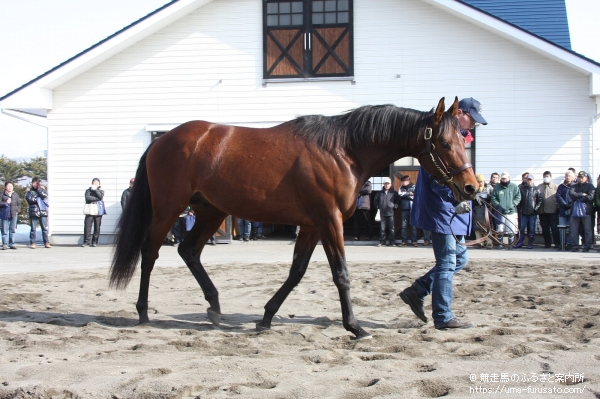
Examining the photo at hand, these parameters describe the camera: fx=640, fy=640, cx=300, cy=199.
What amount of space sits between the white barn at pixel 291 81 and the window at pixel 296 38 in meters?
0.03

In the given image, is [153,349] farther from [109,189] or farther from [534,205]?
[109,189]

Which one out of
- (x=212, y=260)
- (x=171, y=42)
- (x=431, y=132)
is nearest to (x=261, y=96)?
(x=171, y=42)

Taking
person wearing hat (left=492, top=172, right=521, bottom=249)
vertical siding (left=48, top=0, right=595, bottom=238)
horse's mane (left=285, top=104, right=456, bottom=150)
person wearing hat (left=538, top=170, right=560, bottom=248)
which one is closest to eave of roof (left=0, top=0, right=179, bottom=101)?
vertical siding (left=48, top=0, right=595, bottom=238)

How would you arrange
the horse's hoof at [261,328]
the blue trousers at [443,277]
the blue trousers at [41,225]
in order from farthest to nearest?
the blue trousers at [41,225]
the horse's hoof at [261,328]
the blue trousers at [443,277]

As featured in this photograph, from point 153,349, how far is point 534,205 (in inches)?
450

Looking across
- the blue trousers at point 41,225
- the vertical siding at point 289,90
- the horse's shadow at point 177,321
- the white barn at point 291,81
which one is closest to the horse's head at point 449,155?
the horse's shadow at point 177,321

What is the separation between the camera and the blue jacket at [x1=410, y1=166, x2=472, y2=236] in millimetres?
5469

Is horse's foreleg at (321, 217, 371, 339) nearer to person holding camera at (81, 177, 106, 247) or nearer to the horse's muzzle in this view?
the horse's muzzle

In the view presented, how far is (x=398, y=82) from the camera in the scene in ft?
52.3

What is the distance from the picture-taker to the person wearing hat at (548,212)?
561 inches

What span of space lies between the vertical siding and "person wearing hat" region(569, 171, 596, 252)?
5.58 feet

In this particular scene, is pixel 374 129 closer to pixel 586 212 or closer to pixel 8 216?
pixel 586 212

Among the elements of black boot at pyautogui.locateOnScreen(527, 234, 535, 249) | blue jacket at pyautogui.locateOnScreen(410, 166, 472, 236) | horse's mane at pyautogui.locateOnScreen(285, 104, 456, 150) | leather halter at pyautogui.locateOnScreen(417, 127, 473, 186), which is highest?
horse's mane at pyautogui.locateOnScreen(285, 104, 456, 150)

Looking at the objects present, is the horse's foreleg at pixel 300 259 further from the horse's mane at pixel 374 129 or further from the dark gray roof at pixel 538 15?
the dark gray roof at pixel 538 15
